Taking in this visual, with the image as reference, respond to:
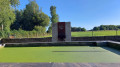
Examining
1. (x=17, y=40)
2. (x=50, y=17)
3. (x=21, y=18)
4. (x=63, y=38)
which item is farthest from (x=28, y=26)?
(x=63, y=38)

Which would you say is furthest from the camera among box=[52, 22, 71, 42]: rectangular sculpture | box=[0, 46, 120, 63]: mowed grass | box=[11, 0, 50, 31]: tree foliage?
box=[11, 0, 50, 31]: tree foliage

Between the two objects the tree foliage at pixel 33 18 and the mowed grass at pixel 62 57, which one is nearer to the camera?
the mowed grass at pixel 62 57

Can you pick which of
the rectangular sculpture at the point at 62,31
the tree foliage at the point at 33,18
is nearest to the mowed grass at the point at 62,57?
the rectangular sculpture at the point at 62,31

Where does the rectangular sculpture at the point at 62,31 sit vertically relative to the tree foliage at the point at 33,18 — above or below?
below

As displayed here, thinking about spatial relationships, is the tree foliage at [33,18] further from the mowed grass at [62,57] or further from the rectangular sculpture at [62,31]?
the mowed grass at [62,57]

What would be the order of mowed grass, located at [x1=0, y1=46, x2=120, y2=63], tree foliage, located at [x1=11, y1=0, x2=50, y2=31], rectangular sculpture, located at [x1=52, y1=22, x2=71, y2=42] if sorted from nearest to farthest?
mowed grass, located at [x1=0, y1=46, x2=120, y2=63]
rectangular sculpture, located at [x1=52, y1=22, x2=71, y2=42]
tree foliage, located at [x1=11, y1=0, x2=50, y2=31]

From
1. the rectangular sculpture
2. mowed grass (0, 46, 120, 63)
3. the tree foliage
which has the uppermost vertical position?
the tree foliage

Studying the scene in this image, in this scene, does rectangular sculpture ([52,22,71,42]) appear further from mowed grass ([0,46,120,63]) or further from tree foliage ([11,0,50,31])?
tree foliage ([11,0,50,31])

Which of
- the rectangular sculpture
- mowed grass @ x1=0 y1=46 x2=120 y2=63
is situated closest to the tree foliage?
the rectangular sculpture

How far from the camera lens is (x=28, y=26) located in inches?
1439

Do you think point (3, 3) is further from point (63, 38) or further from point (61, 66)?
point (61, 66)

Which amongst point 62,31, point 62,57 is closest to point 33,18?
point 62,31

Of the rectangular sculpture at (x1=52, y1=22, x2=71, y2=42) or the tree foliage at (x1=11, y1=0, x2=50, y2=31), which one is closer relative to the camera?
the rectangular sculpture at (x1=52, y1=22, x2=71, y2=42)

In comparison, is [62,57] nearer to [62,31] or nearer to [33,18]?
[62,31]
